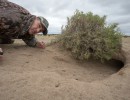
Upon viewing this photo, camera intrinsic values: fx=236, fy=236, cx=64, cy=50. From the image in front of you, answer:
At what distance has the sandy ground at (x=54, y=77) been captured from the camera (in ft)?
11.5

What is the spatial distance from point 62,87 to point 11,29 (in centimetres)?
216

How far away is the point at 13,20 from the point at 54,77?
Answer: 5.96 ft

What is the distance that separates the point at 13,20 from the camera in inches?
200

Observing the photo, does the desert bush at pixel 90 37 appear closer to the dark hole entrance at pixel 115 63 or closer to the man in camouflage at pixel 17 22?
the dark hole entrance at pixel 115 63

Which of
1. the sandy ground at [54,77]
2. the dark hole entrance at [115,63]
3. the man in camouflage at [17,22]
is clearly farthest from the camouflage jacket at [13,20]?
the dark hole entrance at [115,63]

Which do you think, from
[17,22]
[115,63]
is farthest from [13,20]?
[115,63]

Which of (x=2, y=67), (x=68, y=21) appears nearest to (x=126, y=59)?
(x=68, y=21)

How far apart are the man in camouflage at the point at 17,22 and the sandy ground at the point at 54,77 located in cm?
42

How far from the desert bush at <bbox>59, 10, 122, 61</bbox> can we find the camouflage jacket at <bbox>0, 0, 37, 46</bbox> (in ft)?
3.50

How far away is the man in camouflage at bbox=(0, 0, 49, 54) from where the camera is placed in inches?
199

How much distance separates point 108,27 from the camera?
591 cm

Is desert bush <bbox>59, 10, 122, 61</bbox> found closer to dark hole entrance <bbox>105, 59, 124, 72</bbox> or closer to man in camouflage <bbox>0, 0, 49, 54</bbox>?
dark hole entrance <bbox>105, 59, 124, 72</bbox>

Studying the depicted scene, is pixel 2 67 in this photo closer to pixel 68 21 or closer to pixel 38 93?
pixel 38 93

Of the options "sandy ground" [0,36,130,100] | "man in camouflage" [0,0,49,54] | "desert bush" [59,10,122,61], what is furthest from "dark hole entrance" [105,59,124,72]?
"man in camouflage" [0,0,49,54]
